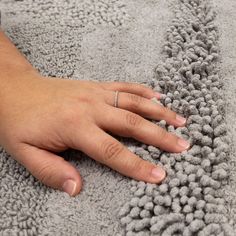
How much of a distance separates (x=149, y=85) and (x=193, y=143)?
0.40 ft

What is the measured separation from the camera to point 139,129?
0.52 metres

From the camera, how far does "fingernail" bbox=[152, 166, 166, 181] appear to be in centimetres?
48

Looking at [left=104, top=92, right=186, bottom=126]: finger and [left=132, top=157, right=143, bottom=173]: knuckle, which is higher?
[left=104, top=92, right=186, bottom=126]: finger

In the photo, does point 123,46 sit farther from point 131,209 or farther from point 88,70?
point 131,209

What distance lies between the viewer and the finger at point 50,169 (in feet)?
1.63

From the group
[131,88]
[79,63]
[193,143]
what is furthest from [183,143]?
[79,63]

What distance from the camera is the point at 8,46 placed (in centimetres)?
66

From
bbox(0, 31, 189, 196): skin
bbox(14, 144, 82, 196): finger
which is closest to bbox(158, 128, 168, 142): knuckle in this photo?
bbox(0, 31, 189, 196): skin

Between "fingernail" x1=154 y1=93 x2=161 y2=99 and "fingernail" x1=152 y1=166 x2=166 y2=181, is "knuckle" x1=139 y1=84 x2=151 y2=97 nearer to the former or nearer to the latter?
"fingernail" x1=154 y1=93 x2=161 y2=99

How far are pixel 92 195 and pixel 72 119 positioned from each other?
0.31 ft

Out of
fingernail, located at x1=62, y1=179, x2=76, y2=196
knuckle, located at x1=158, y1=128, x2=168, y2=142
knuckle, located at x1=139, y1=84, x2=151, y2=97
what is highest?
knuckle, located at x1=139, y1=84, x2=151, y2=97

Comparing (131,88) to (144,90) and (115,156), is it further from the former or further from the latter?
(115,156)

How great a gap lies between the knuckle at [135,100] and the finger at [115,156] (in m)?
0.06

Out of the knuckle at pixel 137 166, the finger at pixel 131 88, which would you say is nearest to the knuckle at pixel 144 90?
the finger at pixel 131 88
